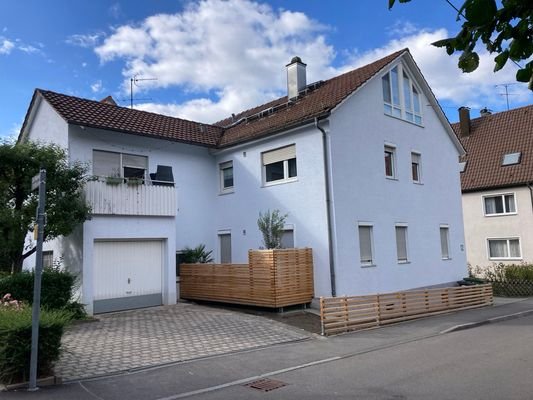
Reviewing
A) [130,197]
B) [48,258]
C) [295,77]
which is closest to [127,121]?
[130,197]

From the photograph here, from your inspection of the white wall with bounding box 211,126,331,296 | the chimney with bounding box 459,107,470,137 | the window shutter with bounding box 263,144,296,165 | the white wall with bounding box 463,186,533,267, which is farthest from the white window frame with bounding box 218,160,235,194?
the chimney with bounding box 459,107,470,137

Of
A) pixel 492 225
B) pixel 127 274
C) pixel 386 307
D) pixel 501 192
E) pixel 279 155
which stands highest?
pixel 279 155

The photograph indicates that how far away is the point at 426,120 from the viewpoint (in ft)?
70.5

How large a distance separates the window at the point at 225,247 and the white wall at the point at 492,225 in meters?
15.6

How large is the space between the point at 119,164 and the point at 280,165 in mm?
5820

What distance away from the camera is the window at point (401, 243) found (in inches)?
736

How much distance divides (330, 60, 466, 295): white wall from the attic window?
247 inches

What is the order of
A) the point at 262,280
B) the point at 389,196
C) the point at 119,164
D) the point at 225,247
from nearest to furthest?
the point at 262,280 < the point at 119,164 < the point at 389,196 < the point at 225,247

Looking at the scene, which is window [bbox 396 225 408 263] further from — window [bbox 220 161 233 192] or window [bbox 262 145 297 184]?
window [bbox 220 161 233 192]

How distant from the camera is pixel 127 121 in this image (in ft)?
58.0

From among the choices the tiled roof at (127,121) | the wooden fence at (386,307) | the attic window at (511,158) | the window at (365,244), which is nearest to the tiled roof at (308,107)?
the tiled roof at (127,121)

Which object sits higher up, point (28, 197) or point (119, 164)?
A: point (119, 164)

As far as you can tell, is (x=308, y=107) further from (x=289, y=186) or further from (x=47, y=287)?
(x=47, y=287)

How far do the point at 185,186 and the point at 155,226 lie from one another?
340 centimetres
